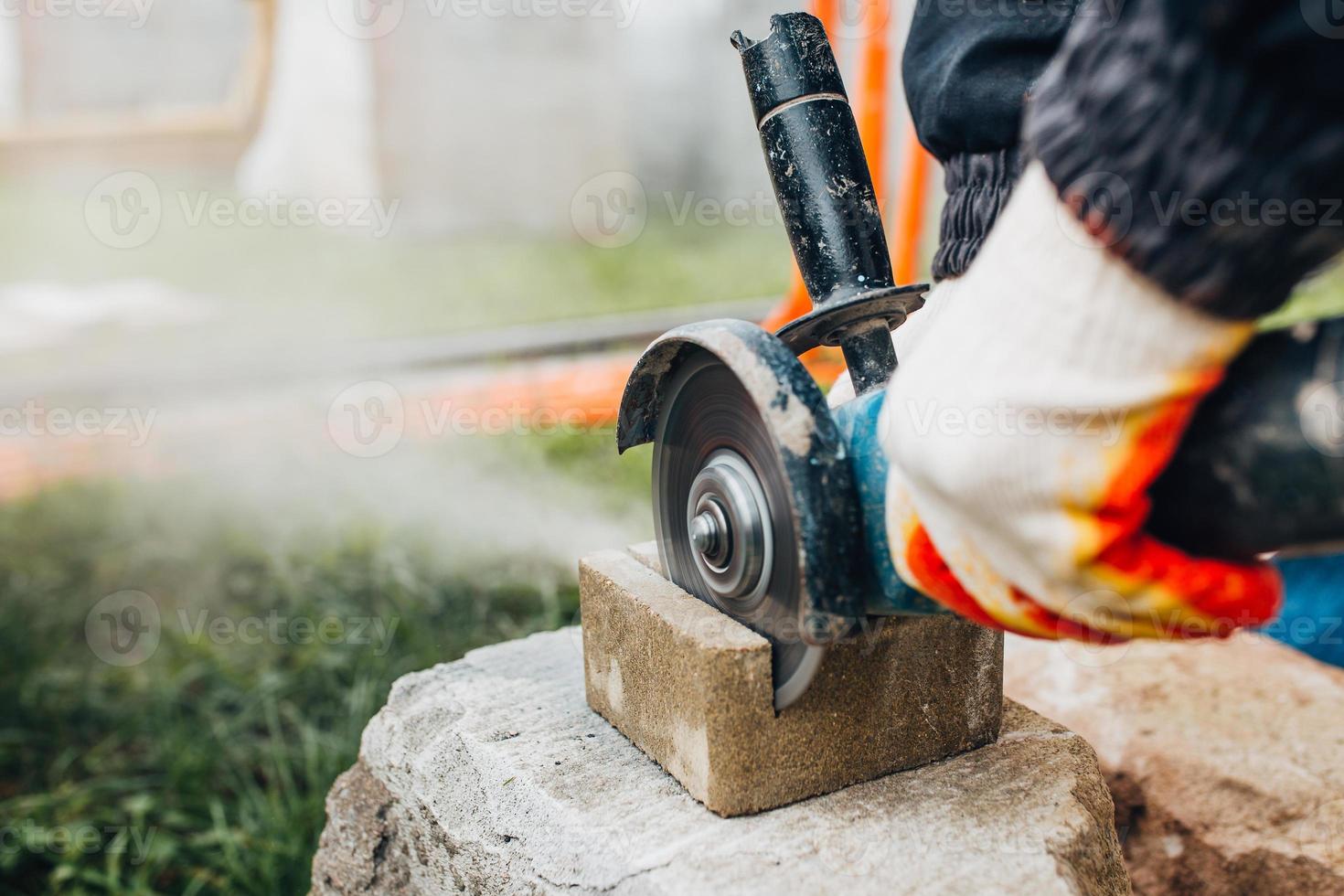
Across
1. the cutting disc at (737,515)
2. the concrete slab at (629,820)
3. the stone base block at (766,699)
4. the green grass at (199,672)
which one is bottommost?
the green grass at (199,672)

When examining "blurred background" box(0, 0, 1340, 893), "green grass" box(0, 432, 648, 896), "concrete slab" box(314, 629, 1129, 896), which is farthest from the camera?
"blurred background" box(0, 0, 1340, 893)

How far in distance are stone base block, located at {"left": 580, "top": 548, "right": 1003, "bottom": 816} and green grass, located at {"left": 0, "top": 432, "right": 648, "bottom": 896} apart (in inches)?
48.2

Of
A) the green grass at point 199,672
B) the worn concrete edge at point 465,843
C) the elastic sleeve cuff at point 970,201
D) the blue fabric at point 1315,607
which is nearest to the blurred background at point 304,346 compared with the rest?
the green grass at point 199,672

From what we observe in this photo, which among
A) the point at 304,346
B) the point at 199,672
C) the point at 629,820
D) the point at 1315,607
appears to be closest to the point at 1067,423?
the point at 629,820

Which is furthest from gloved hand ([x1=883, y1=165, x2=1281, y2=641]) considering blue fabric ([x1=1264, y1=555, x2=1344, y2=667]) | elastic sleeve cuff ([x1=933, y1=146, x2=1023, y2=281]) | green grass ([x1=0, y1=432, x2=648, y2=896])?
green grass ([x1=0, y1=432, x2=648, y2=896])

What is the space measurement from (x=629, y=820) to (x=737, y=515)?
397 mm

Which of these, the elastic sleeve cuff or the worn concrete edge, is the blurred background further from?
the elastic sleeve cuff

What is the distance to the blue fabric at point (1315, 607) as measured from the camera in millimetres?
1498

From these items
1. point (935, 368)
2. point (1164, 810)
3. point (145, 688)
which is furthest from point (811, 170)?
point (145, 688)

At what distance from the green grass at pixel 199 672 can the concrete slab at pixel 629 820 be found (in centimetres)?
77

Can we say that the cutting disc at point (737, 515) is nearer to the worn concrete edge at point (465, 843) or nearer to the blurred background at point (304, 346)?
the worn concrete edge at point (465, 843)

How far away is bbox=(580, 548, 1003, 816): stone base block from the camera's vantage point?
1.27 metres

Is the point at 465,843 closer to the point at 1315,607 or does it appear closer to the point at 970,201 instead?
the point at 970,201

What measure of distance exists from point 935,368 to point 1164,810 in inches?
48.1
